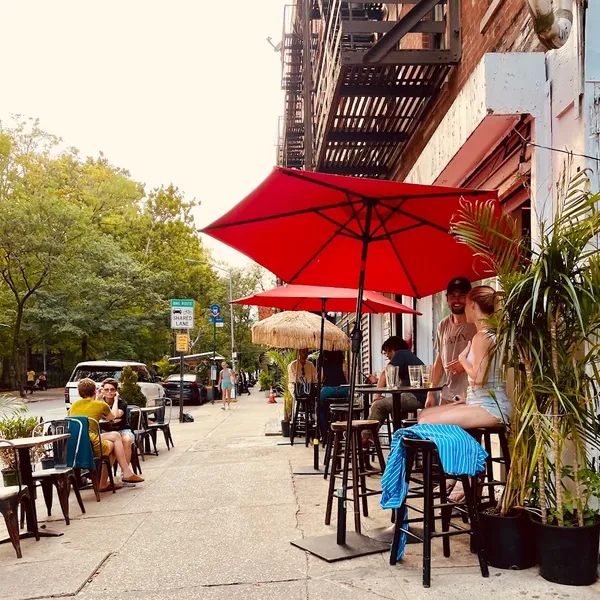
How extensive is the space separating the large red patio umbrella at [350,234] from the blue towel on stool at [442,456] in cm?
59

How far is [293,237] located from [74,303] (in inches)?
1277

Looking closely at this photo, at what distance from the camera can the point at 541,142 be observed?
5125mm

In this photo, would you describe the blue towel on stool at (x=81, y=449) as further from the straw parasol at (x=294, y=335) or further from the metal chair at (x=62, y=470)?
the straw parasol at (x=294, y=335)

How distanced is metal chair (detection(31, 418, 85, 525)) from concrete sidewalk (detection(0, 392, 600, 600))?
0.76 feet

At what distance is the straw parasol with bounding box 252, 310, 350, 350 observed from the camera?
12.1 metres

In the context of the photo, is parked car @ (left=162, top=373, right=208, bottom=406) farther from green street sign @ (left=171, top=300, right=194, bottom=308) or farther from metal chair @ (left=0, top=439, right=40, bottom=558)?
metal chair @ (left=0, top=439, right=40, bottom=558)

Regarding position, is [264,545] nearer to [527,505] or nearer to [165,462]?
[527,505]

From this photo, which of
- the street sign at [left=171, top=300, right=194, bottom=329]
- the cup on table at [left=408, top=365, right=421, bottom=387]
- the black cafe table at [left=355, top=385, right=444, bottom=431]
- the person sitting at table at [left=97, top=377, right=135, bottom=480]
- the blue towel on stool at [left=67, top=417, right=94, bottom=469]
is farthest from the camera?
the street sign at [left=171, top=300, right=194, bottom=329]

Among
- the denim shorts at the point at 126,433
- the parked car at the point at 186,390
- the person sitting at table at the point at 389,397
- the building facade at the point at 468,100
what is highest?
the building facade at the point at 468,100

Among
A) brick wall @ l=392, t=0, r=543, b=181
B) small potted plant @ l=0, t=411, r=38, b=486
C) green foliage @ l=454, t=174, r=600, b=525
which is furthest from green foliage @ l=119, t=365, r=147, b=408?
green foliage @ l=454, t=174, r=600, b=525

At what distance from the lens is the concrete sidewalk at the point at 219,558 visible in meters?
4.02

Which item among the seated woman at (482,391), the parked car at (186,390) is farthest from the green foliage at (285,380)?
the parked car at (186,390)

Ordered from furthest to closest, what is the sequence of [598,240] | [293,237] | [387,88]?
[387,88] < [293,237] < [598,240]

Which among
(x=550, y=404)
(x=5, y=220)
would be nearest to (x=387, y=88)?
(x=550, y=404)
